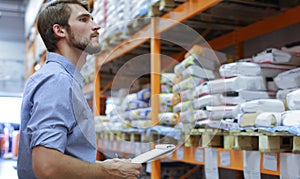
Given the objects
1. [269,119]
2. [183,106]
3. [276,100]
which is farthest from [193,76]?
[269,119]

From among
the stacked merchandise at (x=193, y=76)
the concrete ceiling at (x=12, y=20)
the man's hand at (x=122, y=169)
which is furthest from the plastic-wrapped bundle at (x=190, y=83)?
the concrete ceiling at (x=12, y=20)

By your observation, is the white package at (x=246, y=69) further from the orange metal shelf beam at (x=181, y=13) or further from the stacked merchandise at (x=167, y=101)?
the stacked merchandise at (x=167, y=101)

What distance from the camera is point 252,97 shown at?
3182 mm

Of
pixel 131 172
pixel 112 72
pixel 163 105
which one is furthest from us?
pixel 112 72

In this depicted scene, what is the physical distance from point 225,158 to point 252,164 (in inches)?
13.4

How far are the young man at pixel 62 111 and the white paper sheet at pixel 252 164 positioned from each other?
1.15 metres

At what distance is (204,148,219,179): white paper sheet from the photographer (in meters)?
3.19

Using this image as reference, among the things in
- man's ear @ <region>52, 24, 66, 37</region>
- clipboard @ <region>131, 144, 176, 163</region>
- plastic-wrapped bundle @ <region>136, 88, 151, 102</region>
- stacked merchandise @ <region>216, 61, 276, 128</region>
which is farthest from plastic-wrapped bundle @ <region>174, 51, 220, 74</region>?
clipboard @ <region>131, 144, 176, 163</region>

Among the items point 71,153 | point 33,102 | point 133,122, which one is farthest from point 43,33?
point 133,122

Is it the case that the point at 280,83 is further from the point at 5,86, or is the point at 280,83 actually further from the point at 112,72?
the point at 5,86

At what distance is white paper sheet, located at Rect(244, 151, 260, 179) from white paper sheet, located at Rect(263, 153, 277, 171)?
0.21ft

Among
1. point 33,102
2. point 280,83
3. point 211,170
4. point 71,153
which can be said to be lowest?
point 211,170

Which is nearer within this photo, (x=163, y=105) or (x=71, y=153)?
(x=71, y=153)

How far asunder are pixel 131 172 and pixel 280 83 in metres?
1.65
